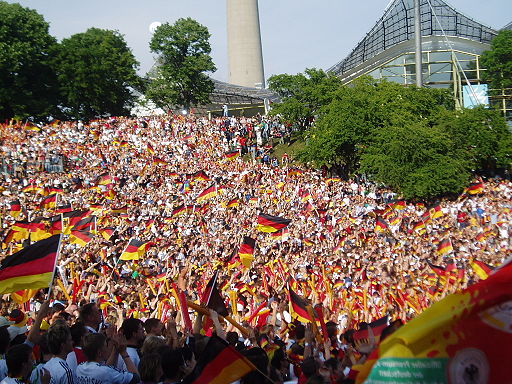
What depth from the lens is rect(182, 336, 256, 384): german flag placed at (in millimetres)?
4211

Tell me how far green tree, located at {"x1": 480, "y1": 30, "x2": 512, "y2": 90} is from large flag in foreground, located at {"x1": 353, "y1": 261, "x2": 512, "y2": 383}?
41.9 metres

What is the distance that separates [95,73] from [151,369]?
157 feet

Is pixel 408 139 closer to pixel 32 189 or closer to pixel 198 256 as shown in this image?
pixel 198 256

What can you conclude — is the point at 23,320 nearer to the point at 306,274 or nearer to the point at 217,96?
the point at 306,274

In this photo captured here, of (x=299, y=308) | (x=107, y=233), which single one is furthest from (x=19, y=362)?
(x=107, y=233)

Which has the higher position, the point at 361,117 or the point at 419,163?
the point at 361,117

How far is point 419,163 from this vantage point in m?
32.9

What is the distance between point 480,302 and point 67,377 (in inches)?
124

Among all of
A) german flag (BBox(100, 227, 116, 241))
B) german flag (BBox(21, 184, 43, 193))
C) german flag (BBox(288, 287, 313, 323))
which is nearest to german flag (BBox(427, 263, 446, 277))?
german flag (BBox(288, 287, 313, 323))

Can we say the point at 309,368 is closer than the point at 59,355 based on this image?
No

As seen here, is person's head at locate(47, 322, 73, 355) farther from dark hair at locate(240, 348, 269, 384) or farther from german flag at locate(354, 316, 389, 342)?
german flag at locate(354, 316, 389, 342)

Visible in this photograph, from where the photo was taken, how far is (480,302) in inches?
111

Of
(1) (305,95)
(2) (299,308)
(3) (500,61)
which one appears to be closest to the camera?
(2) (299,308)

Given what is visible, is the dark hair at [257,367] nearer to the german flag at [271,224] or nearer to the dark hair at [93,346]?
the dark hair at [93,346]
